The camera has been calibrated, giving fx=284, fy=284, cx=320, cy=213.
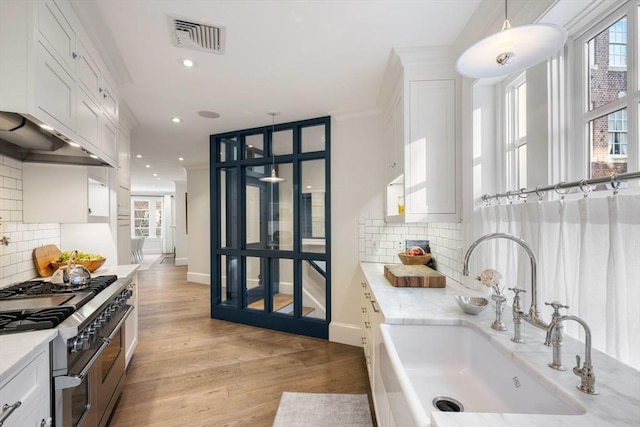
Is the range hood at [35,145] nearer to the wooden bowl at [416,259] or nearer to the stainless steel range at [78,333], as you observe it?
the stainless steel range at [78,333]

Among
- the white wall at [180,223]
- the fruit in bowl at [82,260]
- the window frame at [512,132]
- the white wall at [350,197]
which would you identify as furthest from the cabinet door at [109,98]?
the white wall at [180,223]

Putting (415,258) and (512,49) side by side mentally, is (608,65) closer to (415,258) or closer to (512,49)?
(512,49)

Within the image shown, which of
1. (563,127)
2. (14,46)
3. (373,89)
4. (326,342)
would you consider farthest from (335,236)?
(14,46)

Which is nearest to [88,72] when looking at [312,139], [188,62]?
[188,62]

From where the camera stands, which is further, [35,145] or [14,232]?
[14,232]

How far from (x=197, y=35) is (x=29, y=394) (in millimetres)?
2033

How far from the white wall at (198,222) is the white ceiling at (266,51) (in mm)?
3143

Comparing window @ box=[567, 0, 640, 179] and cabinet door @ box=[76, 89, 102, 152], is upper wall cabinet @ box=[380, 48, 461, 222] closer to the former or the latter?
window @ box=[567, 0, 640, 179]

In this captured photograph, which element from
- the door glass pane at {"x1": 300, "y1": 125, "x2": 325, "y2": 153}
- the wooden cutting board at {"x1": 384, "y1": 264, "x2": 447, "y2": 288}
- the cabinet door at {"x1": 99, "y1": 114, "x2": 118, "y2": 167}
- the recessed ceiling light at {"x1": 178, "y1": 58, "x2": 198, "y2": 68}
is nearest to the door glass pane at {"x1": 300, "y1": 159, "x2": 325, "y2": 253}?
the door glass pane at {"x1": 300, "y1": 125, "x2": 325, "y2": 153}

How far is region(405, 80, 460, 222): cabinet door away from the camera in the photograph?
6.70 feet

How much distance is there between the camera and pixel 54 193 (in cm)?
209

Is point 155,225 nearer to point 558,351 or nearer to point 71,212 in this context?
Result: point 71,212

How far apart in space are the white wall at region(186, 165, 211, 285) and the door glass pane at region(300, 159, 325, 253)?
11.9 ft

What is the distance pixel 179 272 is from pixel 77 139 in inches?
260
